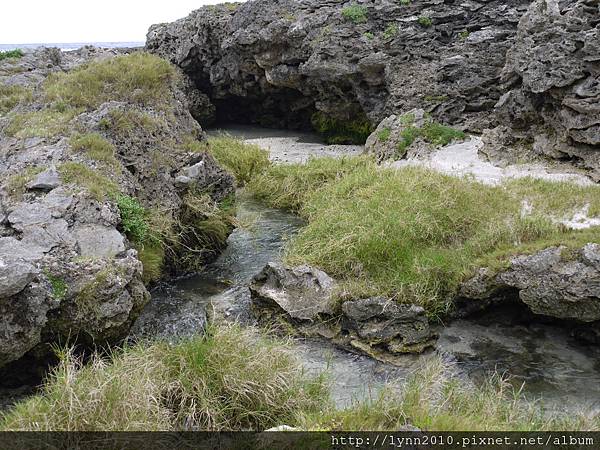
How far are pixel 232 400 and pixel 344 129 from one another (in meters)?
19.1

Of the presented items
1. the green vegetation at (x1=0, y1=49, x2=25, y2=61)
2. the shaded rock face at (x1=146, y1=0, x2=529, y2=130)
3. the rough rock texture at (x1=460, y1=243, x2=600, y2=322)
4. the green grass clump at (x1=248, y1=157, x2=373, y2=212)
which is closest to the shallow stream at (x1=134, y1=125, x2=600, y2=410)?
the rough rock texture at (x1=460, y1=243, x2=600, y2=322)

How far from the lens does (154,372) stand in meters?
6.90

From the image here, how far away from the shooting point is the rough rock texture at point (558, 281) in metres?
9.20

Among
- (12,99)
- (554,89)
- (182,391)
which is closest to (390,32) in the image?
(554,89)

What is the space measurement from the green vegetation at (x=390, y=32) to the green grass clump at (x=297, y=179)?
5857mm

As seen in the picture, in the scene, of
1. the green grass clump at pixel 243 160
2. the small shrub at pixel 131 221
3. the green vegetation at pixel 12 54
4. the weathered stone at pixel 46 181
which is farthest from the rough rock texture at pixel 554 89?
the green vegetation at pixel 12 54

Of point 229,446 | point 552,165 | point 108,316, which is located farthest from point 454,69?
point 229,446

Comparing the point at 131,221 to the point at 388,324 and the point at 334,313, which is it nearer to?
the point at 334,313

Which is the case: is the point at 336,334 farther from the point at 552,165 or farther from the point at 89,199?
the point at 552,165

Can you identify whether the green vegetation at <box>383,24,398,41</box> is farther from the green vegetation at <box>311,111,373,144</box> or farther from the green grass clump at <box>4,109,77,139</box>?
the green grass clump at <box>4,109,77,139</box>

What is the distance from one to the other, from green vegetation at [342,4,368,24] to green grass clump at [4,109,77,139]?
12.4 metres

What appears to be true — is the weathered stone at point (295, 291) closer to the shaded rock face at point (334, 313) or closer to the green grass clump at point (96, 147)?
the shaded rock face at point (334, 313)

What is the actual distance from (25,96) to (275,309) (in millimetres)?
9332

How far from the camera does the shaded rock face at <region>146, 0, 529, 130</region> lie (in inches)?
785
